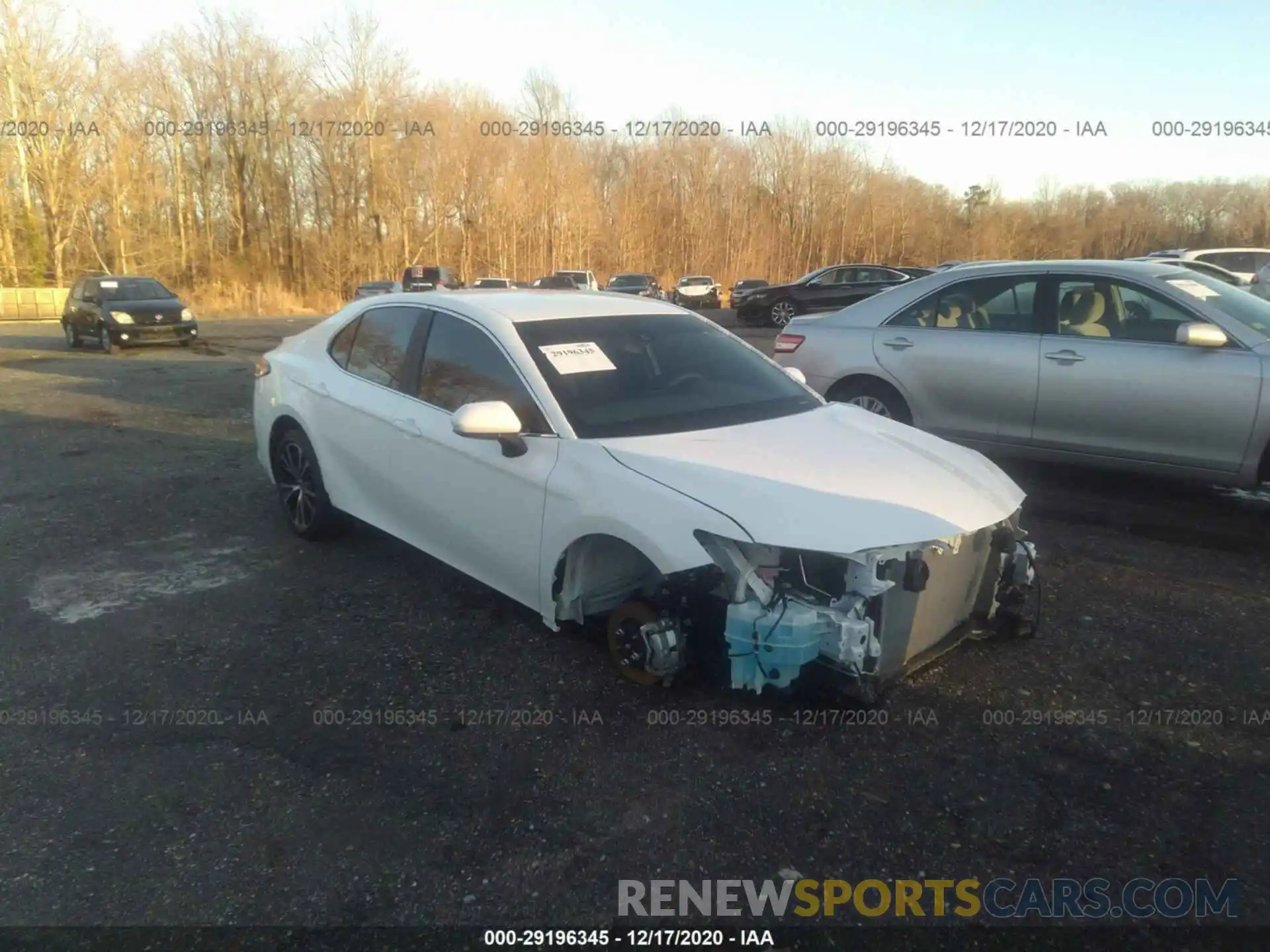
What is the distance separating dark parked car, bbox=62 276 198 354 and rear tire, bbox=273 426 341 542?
14218 mm

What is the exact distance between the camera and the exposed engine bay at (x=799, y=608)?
10.6 ft

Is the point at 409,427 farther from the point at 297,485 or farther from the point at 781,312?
the point at 781,312

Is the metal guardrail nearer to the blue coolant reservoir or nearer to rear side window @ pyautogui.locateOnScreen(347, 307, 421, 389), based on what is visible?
rear side window @ pyautogui.locateOnScreen(347, 307, 421, 389)

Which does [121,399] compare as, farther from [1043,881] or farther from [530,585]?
[1043,881]

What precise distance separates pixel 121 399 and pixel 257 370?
21.1 ft

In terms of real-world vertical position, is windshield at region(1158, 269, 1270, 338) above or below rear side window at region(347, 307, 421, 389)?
above

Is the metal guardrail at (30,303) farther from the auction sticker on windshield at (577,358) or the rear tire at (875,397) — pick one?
the auction sticker on windshield at (577,358)

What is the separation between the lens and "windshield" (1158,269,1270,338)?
577cm

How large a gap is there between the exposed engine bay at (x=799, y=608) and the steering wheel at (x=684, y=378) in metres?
0.97

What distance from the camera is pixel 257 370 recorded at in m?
6.27

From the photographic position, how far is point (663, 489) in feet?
11.2

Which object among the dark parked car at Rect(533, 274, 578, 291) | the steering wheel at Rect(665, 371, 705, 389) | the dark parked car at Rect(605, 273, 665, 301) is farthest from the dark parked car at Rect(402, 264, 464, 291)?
the steering wheel at Rect(665, 371, 705, 389)

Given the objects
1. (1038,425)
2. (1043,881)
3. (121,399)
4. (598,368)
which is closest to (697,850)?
(1043,881)

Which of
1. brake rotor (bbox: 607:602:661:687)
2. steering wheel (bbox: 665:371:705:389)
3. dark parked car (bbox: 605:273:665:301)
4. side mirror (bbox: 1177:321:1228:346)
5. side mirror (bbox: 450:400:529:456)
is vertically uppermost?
dark parked car (bbox: 605:273:665:301)
